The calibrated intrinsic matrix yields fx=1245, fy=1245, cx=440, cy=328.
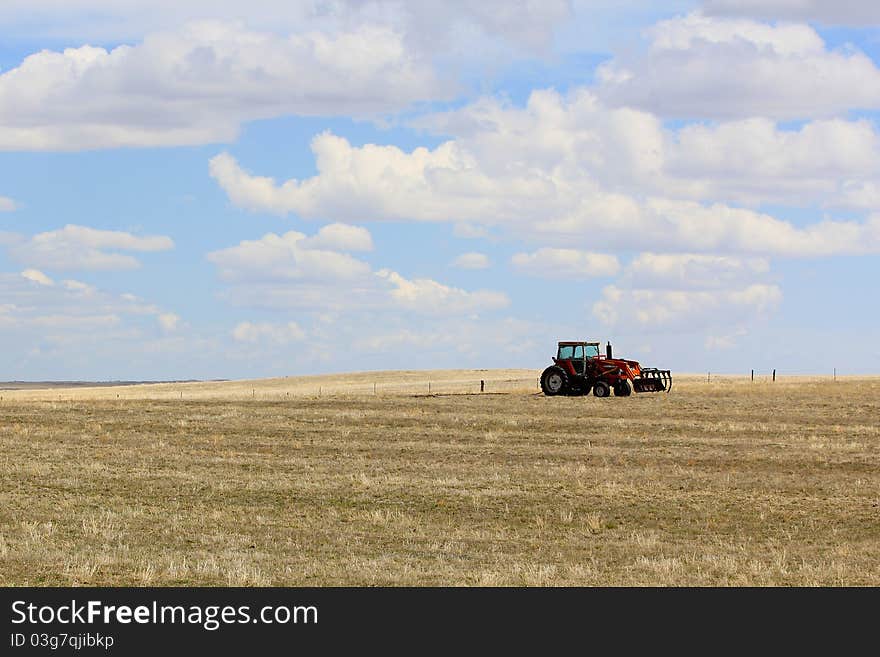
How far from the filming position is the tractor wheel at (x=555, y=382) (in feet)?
219

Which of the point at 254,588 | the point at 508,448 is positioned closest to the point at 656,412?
the point at 508,448

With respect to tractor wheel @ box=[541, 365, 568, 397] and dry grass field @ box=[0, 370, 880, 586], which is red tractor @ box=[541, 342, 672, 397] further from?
dry grass field @ box=[0, 370, 880, 586]

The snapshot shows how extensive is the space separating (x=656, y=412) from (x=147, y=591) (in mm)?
41779

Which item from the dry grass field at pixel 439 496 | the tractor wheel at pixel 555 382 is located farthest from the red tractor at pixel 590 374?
the dry grass field at pixel 439 496

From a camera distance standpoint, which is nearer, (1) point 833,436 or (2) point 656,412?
(1) point 833,436

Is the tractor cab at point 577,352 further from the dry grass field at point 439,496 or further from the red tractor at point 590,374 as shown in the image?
the dry grass field at point 439,496

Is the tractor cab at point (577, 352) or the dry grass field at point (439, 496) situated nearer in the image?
the dry grass field at point (439, 496)

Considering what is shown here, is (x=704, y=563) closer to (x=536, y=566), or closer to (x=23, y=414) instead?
(x=536, y=566)

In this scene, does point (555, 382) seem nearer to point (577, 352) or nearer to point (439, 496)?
point (577, 352)

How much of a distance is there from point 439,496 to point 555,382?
36.8 metres

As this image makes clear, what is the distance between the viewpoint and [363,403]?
2469 inches

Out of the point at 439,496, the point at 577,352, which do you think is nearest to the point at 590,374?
the point at 577,352

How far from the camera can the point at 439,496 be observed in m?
30.7

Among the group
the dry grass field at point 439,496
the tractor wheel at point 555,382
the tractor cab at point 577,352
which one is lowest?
the dry grass field at point 439,496
